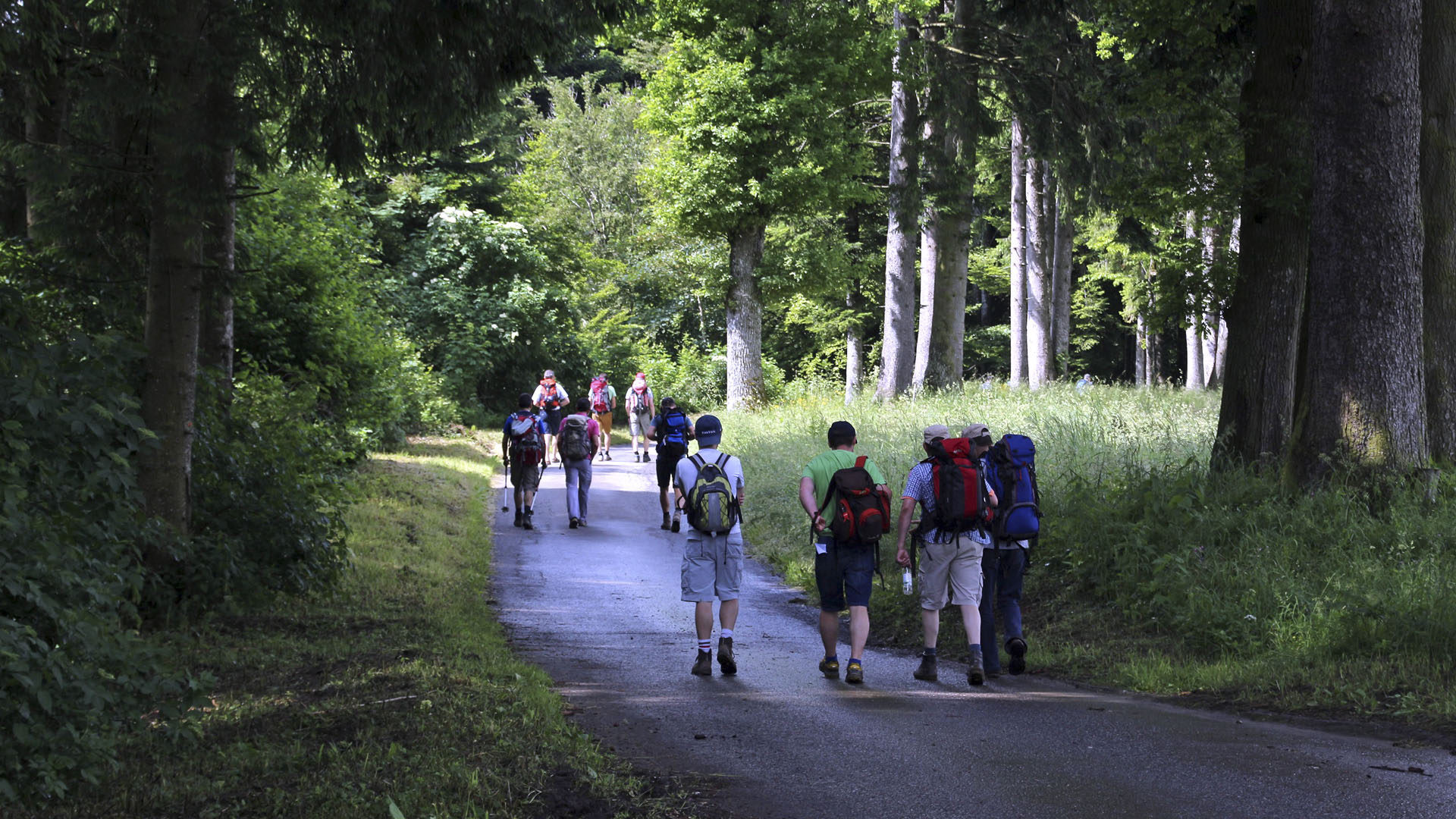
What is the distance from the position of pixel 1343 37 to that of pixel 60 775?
10291 mm

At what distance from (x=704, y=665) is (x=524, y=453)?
9185 millimetres

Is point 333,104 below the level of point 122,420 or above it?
above

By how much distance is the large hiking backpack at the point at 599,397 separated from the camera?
84.1ft

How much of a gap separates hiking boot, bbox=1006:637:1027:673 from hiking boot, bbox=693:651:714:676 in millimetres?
2221

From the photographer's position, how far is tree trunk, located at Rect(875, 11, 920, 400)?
2339 cm

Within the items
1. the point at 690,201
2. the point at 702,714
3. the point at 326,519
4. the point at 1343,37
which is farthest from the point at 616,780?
the point at 690,201

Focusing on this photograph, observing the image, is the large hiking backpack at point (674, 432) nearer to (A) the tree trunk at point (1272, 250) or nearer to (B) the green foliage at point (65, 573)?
(A) the tree trunk at point (1272, 250)

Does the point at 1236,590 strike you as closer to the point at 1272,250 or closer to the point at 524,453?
the point at 1272,250

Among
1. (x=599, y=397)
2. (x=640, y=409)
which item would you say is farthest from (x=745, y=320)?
(x=599, y=397)

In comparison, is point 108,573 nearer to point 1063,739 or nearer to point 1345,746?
point 1063,739

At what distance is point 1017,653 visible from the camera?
9.12 m

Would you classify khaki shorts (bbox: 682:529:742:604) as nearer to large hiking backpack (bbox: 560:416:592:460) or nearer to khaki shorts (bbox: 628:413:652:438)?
large hiking backpack (bbox: 560:416:592:460)

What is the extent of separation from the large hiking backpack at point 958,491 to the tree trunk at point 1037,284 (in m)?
21.5

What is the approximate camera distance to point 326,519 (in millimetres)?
10906
